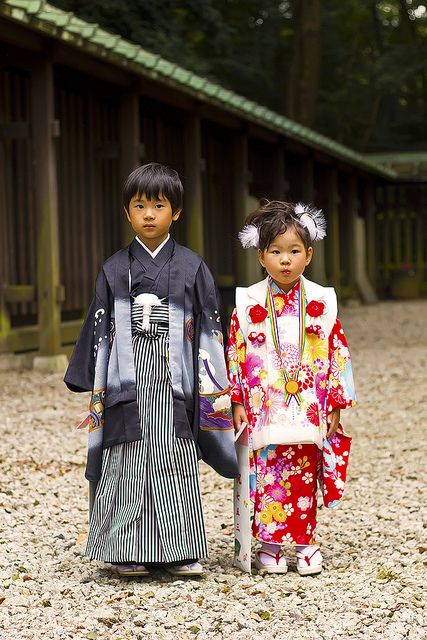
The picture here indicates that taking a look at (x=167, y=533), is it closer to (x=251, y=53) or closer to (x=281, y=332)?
(x=281, y=332)

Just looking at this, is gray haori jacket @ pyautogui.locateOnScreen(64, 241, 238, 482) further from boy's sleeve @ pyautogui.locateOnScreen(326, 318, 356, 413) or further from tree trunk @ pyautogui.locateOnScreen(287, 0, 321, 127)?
tree trunk @ pyautogui.locateOnScreen(287, 0, 321, 127)

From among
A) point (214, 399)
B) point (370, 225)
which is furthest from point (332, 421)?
point (370, 225)

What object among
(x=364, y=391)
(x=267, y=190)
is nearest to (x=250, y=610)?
(x=364, y=391)

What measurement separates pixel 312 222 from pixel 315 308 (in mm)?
296

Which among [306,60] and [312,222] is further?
[306,60]

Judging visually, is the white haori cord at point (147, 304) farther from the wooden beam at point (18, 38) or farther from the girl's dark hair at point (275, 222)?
the wooden beam at point (18, 38)

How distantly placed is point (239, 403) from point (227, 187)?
1002cm

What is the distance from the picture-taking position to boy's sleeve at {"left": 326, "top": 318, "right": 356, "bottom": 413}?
3385 mm

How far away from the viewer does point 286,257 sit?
337cm

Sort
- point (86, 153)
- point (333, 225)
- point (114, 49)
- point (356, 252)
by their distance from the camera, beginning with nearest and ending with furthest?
1. point (114, 49)
2. point (86, 153)
3. point (333, 225)
4. point (356, 252)

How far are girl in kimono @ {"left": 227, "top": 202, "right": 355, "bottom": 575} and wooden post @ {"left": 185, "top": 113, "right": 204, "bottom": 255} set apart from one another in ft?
22.9

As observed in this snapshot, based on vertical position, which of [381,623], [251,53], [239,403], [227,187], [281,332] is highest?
[251,53]

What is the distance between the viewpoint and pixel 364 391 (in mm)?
7703

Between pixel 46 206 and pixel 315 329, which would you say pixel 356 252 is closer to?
pixel 46 206
